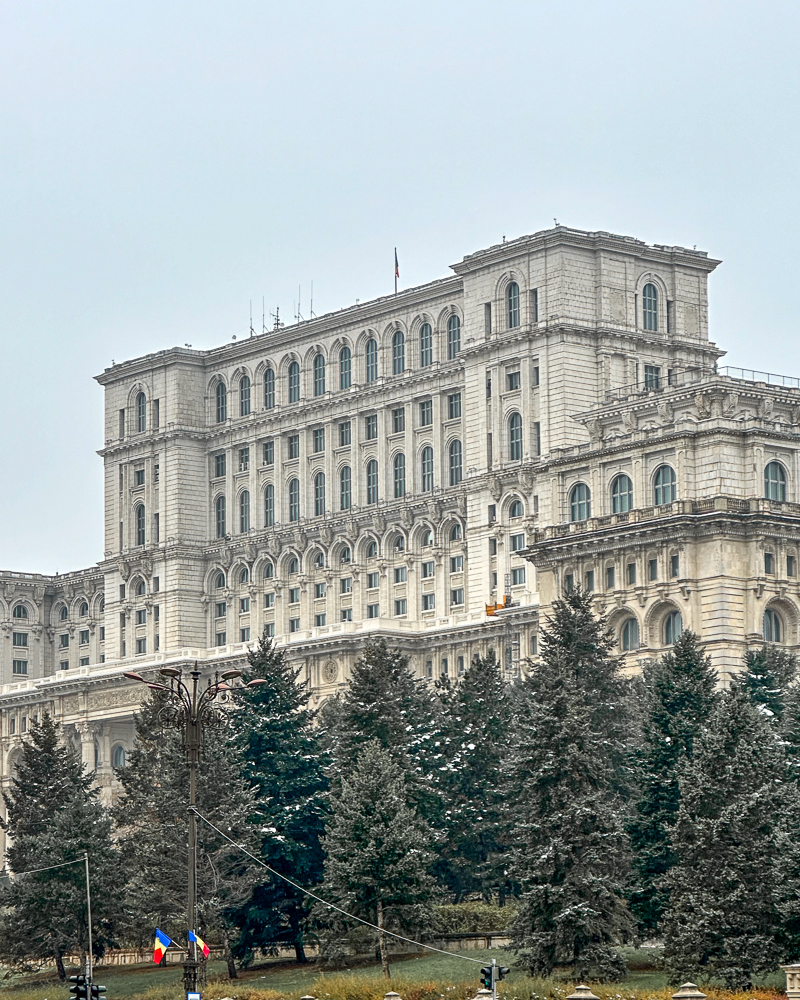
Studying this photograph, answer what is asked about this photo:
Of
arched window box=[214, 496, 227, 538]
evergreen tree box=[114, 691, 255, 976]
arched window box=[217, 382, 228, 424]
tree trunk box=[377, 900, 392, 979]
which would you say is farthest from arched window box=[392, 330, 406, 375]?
tree trunk box=[377, 900, 392, 979]

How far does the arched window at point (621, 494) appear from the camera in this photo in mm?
140500

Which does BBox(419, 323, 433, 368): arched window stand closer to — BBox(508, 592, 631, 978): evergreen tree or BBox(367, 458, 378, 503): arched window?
BBox(367, 458, 378, 503): arched window

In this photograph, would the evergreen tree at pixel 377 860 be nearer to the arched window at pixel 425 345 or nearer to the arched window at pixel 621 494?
the arched window at pixel 621 494

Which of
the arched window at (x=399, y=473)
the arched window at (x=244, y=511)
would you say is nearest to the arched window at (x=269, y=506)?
the arched window at (x=244, y=511)

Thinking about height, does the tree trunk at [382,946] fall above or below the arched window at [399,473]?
below

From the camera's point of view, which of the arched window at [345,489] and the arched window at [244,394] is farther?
the arched window at [244,394]

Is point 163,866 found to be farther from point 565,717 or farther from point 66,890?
point 565,717

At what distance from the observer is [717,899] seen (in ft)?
278

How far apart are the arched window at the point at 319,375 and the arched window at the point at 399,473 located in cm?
1035

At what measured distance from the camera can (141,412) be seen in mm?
196500

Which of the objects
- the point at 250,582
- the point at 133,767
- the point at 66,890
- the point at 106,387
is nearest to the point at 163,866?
the point at 66,890

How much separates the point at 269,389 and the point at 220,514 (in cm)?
1094

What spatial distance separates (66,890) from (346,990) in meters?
24.4

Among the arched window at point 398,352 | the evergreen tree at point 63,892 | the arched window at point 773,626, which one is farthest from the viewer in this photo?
the arched window at point 398,352
